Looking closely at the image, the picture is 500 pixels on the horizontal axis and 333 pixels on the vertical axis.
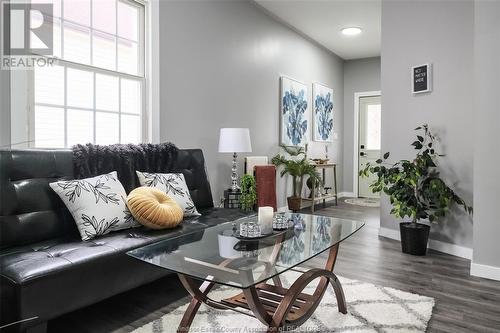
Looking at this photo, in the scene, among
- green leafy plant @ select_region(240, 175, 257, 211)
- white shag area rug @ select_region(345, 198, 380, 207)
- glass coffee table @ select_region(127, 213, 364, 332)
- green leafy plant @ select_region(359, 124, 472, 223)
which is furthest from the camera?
white shag area rug @ select_region(345, 198, 380, 207)

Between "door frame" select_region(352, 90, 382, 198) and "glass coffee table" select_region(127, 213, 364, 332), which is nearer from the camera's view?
"glass coffee table" select_region(127, 213, 364, 332)

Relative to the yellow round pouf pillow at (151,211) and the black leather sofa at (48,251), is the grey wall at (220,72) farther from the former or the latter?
the black leather sofa at (48,251)

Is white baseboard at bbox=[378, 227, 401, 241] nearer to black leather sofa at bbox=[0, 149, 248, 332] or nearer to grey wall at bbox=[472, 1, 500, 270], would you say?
grey wall at bbox=[472, 1, 500, 270]

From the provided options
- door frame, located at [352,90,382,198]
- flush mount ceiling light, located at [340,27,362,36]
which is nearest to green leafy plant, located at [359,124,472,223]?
flush mount ceiling light, located at [340,27,362,36]

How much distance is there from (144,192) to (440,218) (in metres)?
2.77

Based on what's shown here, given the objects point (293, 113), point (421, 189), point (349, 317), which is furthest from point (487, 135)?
point (293, 113)

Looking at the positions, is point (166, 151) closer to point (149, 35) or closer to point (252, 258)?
point (149, 35)

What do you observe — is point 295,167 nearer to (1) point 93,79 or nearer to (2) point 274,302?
(1) point 93,79

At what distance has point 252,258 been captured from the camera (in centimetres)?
168

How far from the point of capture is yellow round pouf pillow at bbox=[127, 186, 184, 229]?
239 centimetres

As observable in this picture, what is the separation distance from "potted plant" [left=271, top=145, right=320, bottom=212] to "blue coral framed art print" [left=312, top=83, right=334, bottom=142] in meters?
0.94

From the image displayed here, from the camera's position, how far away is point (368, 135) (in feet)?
24.0

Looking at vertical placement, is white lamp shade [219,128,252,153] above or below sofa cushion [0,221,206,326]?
above

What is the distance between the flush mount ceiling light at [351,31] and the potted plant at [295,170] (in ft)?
6.52
